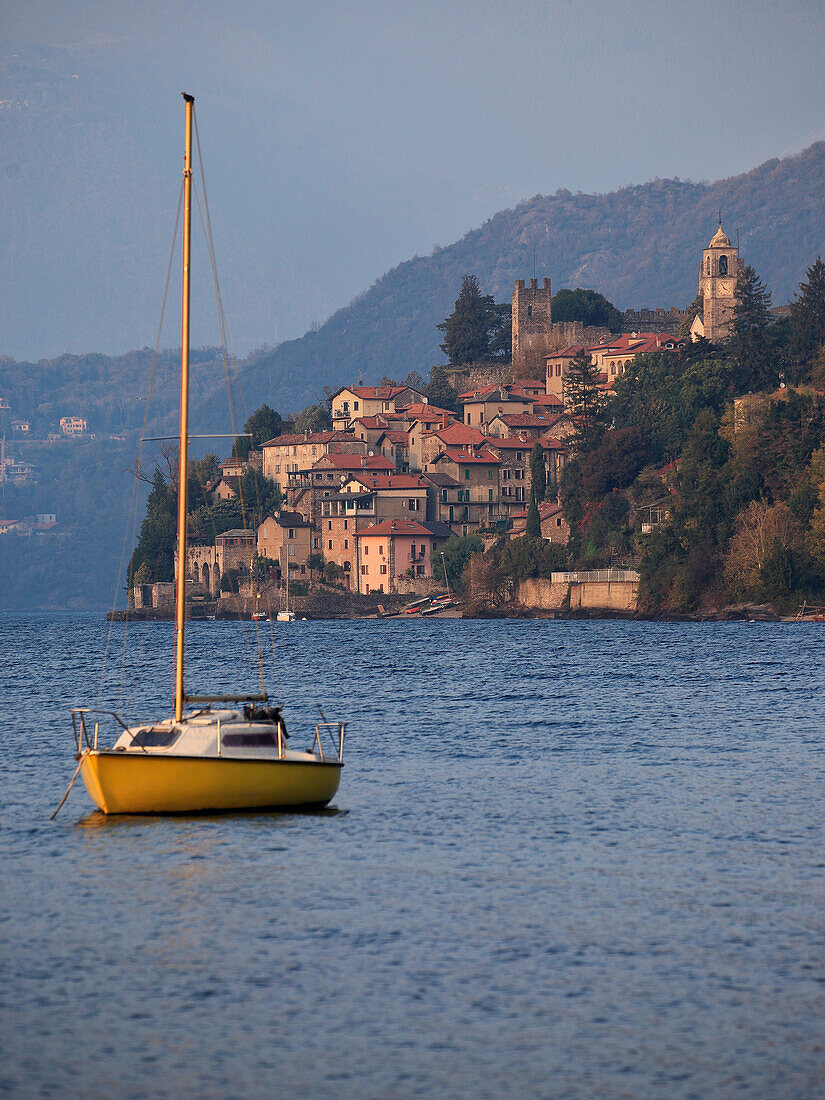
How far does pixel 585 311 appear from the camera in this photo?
189 metres

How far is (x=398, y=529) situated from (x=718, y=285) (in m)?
46.4

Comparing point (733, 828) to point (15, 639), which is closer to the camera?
point (733, 828)

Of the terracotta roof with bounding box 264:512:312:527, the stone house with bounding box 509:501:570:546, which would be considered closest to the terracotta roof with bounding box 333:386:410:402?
the terracotta roof with bounding box 264:512:312:527

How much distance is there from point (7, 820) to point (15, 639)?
108 metres

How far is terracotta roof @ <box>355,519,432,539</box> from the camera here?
151 metres

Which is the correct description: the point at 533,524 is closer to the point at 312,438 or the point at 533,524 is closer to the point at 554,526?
the point at 554,526

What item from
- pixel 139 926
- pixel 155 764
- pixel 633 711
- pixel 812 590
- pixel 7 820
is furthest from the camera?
pixel 812 590

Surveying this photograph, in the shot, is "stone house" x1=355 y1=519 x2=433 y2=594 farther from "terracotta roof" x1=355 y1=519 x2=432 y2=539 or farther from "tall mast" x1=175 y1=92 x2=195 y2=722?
"tall mast" x1=175 y1=92 x2=195 y2=722

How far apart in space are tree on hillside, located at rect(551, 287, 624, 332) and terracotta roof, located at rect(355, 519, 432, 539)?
1823 inches

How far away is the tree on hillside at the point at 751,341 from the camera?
13925cm

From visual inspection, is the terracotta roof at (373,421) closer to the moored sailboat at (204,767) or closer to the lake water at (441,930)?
the lake water at (441,930)

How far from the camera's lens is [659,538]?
4788 inches

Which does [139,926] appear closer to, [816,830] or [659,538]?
[816,830]

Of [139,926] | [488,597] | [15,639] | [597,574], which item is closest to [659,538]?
[597,574]
